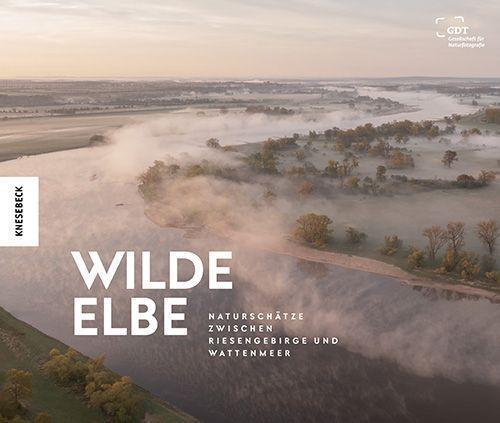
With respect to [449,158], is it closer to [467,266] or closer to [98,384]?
[467,266]

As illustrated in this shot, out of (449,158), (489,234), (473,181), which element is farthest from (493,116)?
(489,234)

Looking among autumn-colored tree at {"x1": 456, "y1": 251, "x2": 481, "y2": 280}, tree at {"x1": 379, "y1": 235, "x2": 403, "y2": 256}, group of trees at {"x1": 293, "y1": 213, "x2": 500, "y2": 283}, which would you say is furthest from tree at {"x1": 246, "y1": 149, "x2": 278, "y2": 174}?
autumn-colored tree at {"x1": 456, "y1": 251, "x2": 481, "y2": 280}

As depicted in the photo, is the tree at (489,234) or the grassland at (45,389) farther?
the tree at (489,234)

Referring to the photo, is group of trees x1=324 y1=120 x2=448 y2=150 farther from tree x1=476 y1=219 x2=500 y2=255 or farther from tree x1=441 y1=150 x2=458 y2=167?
tree x1=476 y1=219 x2=500 y2=255

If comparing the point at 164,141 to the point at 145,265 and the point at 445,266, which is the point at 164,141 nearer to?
the point at 145,265

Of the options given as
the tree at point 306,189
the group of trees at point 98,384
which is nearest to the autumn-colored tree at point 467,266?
the tree at point 306,189

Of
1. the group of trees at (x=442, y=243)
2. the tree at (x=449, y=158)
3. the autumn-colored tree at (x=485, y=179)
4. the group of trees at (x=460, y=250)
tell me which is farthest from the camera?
the tree at (x=449, y=158)

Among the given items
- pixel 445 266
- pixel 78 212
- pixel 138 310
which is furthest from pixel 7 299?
pixel 445 266

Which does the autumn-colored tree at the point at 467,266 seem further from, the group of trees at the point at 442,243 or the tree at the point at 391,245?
the tree at the point at 391,245
